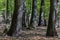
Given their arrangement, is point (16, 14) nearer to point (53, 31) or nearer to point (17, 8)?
point (17, 8)

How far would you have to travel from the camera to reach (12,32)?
13.9 m

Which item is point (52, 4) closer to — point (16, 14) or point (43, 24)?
point (16, 14)

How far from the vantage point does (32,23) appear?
20609mm

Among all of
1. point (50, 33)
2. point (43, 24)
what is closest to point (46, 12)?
point (43, 24)

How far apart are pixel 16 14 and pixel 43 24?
1315 centimetres

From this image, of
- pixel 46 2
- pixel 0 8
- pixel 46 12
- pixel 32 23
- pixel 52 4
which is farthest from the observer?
pixel 0 8

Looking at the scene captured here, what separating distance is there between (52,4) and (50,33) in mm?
2162

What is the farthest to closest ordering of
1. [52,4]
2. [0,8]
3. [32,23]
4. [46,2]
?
1. [0,8]
2. [46,2]
3. [32,23]
4. [52,4]

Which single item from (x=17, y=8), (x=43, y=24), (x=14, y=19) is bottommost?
(x=43, y=24)

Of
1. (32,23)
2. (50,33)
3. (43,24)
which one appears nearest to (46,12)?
(43,24)

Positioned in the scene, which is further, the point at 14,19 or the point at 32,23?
the point at 32,23

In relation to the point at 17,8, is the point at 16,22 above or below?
below

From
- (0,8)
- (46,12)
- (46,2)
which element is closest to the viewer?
Result: (46,2)

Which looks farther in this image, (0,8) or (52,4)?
(0,8)
